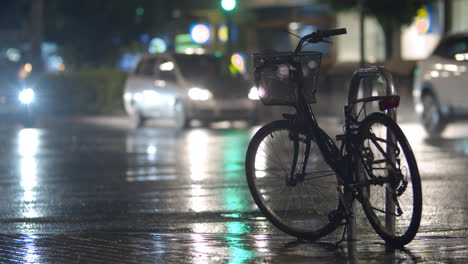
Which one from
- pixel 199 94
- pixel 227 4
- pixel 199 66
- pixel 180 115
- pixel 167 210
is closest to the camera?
pixel 167 210

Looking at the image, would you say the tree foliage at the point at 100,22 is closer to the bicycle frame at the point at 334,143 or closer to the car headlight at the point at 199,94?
the car headlight at the point at 199,94

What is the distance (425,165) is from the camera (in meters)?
12.0

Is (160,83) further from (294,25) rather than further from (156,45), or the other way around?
(156,45)

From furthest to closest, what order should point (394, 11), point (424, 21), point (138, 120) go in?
point (424, 21) → point (394, 11) → point (138, 120)

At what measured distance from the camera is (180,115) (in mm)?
20766

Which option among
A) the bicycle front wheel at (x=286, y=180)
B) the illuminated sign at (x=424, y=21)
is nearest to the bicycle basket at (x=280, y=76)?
the bicycle front wheel at (x=286, y=180)

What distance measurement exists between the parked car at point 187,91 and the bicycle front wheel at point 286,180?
13312mm

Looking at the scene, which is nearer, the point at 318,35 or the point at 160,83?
the point at 318,35

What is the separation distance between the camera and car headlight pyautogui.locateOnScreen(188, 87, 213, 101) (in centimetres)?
2073

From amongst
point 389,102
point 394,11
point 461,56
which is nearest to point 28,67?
point 394,11

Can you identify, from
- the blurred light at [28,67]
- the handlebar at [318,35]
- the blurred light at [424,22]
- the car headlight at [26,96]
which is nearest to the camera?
the handlebar at [318,35]

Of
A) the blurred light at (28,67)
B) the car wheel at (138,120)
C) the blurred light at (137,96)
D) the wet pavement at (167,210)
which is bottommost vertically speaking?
the wet pavement at (167,210)

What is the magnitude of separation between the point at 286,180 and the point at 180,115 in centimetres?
1382

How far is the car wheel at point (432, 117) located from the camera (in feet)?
55.0
